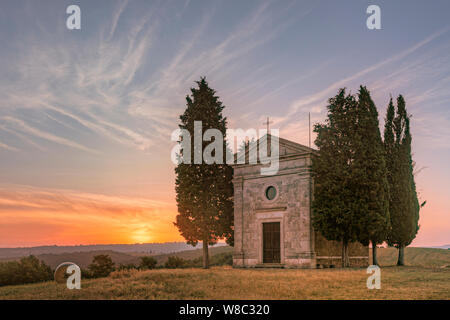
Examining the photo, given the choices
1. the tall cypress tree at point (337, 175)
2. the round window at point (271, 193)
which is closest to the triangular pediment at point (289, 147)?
the tall cypress tree at point (337, 175)

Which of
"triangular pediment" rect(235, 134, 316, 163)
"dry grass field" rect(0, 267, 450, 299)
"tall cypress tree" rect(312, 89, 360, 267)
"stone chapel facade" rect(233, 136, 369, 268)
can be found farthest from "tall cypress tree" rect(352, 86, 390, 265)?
"dry grass field" rect(0, 267, 450, 299)

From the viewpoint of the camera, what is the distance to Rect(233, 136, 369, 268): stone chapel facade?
2884 cm

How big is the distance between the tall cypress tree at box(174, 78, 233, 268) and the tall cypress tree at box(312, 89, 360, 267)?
7463mm

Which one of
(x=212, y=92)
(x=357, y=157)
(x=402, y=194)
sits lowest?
(x=402, y=194)

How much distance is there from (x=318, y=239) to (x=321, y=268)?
1847 mm

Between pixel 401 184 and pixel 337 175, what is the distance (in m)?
7.64

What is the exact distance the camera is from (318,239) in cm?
2902

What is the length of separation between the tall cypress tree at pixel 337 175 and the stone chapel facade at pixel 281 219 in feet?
3.36

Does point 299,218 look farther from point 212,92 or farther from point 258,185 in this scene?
point 212,92

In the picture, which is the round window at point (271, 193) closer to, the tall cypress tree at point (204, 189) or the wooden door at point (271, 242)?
the wooden door at point (271, 242)

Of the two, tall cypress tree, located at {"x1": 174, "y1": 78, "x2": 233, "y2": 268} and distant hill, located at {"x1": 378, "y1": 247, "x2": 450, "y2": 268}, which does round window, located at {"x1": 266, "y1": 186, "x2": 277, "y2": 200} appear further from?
distant hill, located at {"x1": 378, "y1": 247, "x2": 450, "y2": 268}

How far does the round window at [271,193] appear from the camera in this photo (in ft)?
102
